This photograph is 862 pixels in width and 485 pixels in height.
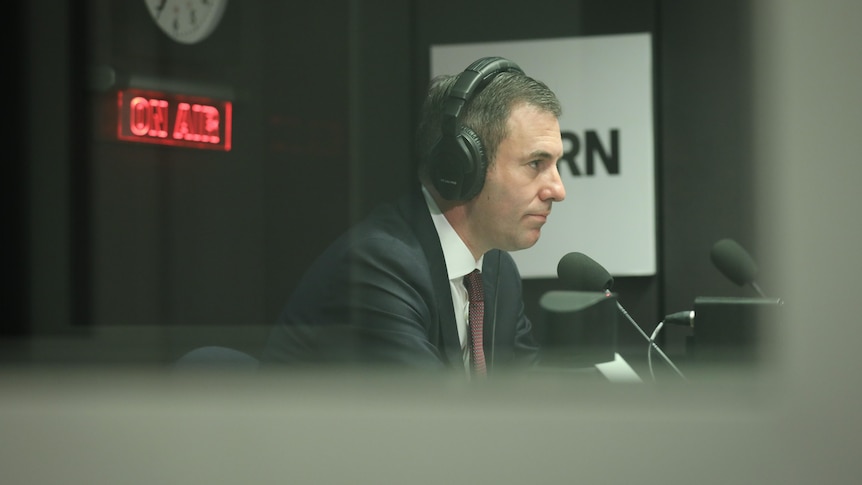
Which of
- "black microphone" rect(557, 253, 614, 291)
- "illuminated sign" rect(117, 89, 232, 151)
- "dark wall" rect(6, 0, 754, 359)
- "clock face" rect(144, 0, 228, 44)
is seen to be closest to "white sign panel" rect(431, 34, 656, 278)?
"dark wall" rect(6, 0, 754, 359)

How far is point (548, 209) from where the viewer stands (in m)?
1.58

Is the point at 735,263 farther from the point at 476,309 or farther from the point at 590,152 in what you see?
the point at 590,152

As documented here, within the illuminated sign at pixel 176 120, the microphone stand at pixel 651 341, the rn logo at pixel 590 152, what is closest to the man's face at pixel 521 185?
the microphone stand at pixel 651 341

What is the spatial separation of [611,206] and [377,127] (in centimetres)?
284

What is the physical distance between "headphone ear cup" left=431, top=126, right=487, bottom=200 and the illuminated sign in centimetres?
177

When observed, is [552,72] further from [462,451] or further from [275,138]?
[275,138]

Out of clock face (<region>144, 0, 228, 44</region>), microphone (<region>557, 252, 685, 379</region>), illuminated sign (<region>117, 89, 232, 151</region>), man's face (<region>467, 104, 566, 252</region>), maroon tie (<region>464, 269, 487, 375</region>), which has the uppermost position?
clock face (<region>144, 0, 228, 44</region>)

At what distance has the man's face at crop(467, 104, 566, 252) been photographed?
1.58 metres

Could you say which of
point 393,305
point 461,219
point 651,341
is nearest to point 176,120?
point 461,219

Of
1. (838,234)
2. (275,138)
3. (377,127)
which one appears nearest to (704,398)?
(838,234)

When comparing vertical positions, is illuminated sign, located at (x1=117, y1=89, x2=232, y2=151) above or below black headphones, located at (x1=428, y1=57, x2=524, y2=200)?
above

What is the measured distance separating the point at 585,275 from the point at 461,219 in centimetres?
37

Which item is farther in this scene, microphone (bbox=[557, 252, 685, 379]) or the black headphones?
the black headphones

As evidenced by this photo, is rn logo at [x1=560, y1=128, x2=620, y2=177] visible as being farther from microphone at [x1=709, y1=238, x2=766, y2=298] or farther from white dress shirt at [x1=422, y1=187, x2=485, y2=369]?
microphone at [x1=709, y1=238, x2=766, y2=298]
